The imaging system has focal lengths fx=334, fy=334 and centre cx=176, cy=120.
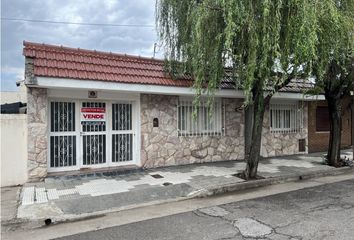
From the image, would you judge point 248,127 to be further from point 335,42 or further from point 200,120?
point 335,42

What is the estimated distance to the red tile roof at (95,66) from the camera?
29.1ft

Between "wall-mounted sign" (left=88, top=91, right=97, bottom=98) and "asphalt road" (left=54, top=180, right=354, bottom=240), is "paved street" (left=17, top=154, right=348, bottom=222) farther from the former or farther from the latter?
"wall-mounted sign" (left=88, top=91, right=97, bottom=98)

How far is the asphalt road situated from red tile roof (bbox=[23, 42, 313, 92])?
13.9 feet

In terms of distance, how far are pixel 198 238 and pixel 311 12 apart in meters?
5.63

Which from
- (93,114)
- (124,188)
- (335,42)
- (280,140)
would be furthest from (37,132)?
(280,140)

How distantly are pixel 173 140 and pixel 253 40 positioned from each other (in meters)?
4.83

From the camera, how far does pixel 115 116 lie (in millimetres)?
10578

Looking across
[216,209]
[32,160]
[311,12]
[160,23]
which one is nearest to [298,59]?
[311,12]

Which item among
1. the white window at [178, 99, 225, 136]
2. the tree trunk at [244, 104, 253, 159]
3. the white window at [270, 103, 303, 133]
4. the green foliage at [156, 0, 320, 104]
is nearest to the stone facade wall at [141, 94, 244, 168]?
the white window at [178, 99, 225, 136]

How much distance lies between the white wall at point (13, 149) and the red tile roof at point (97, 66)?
156cm

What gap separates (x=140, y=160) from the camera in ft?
35.5

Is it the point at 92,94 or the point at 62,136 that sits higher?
the point at 92,94

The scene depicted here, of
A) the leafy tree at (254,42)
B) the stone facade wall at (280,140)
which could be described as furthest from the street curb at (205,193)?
the stone facade wall at (280,140)

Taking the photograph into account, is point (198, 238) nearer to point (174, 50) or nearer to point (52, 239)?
point (52, 239)
